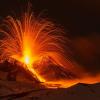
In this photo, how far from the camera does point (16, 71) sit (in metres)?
73.5

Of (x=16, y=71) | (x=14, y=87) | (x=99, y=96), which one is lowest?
(x=99, y=96)

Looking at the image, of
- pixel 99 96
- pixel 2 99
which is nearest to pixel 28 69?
pixel 2 99

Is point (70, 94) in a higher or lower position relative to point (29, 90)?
lower

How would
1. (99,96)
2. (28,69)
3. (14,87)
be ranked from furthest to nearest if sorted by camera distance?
(28,69), (14,87), (99,96)

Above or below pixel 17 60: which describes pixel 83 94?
below

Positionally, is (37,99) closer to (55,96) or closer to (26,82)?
(55,96)

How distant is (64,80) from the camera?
80.5 m

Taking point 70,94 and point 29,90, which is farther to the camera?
point 29,90

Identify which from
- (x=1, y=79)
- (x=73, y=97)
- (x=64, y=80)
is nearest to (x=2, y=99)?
(x=73, y=97)

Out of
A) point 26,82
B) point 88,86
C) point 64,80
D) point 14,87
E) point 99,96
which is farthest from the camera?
point 64,80

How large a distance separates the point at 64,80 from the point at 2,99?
29304 mm

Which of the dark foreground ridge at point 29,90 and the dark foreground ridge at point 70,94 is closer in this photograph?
the dark foreground ridge at point 70,94

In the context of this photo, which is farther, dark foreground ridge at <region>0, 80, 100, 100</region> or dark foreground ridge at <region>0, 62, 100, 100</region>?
dark foreground ridge at <region>0, 62, 100, 100</region>

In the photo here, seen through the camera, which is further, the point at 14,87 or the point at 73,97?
the point at 14,87
